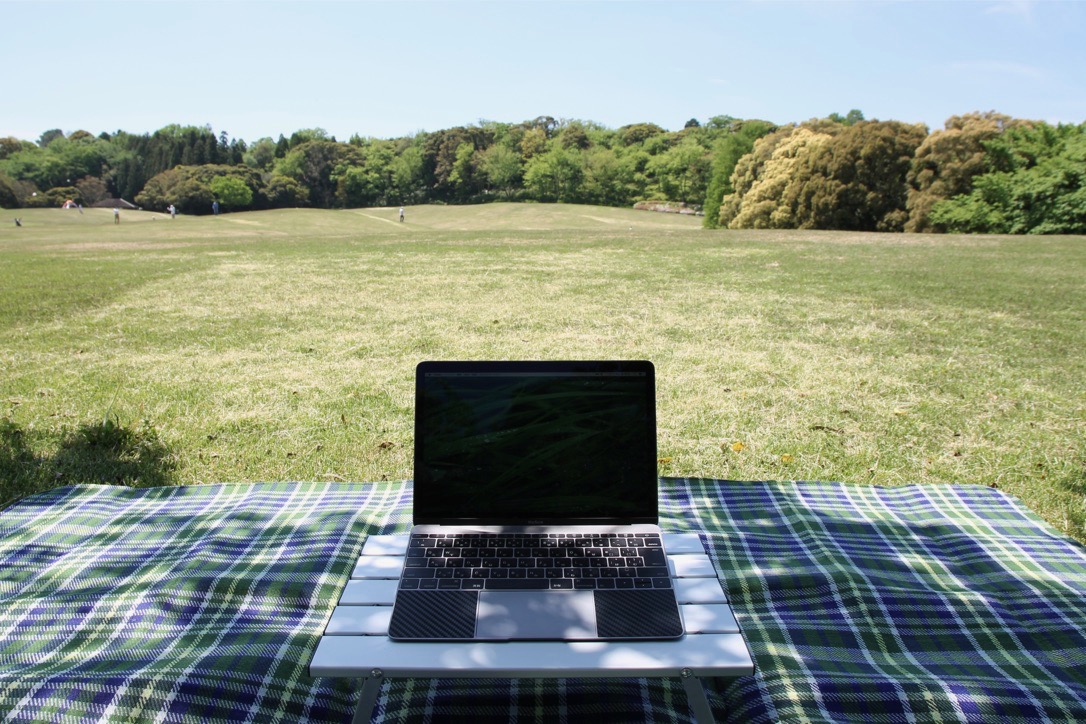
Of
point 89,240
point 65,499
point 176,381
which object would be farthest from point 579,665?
point 89,240

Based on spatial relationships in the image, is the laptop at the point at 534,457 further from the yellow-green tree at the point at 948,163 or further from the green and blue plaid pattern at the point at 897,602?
the yellow-green tree at the point at 948,163

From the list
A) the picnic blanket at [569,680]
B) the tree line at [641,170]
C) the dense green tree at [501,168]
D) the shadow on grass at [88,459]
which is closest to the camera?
the picnic blanket at [569,680]

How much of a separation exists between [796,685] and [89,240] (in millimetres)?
24754

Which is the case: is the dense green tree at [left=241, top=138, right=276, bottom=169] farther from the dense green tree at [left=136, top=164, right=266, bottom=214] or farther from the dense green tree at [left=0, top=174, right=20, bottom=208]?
the dense green tree at [left=0, top=174, right=20, bottom=208]

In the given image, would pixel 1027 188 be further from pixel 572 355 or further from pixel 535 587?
pixel 535 587

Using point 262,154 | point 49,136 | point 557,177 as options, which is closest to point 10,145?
point 49,136

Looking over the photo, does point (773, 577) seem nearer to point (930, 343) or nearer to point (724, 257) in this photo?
point (930, 343)

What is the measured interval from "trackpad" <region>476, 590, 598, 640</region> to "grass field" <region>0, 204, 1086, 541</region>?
8.32ft

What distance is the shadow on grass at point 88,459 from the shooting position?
12.6ft

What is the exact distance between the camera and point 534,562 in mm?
1737

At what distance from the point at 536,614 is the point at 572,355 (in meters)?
5.44

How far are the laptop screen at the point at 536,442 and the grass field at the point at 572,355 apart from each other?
7.32ft

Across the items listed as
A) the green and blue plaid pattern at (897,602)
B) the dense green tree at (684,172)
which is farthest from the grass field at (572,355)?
the dense green tree at (684,172)

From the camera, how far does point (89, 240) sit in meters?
21.4
